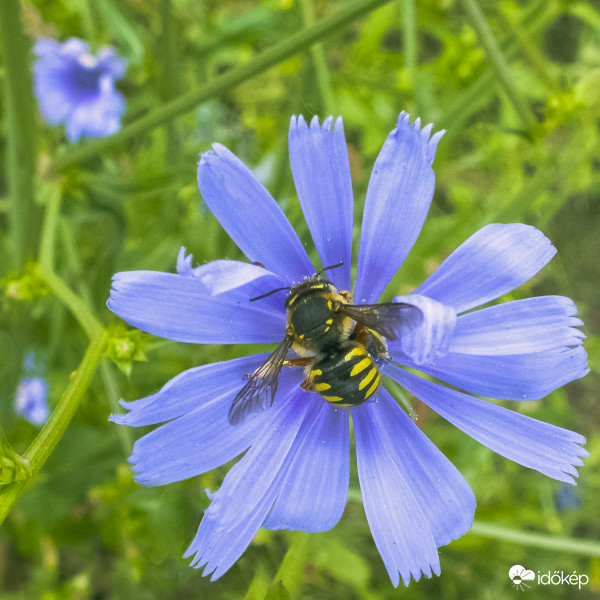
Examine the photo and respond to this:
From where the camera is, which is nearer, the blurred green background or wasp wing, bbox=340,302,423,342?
wasp wing, bbox=340,302,423,342

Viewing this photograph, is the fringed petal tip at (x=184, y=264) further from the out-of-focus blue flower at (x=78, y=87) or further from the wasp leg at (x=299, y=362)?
the out-of-focus blue flower at (x=78, y=87)

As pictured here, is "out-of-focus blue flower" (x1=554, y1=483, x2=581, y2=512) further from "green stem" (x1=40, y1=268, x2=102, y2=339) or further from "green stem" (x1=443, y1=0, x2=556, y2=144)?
"green stem" (x1=40, y1=268, x2=102, y2=339)

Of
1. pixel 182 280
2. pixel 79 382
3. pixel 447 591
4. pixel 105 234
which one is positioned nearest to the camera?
pixel 182 280

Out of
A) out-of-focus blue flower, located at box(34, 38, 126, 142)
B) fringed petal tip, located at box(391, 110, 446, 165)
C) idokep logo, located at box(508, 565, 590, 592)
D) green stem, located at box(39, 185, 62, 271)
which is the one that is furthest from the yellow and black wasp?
idokep logo, located at box(508, 565, 590, 592)

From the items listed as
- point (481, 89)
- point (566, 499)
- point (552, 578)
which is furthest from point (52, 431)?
point (566, 499)

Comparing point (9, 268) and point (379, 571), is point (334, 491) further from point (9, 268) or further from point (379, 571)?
point (379, 571)

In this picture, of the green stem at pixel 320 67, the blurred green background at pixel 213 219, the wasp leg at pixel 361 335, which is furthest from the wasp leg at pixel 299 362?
the green stem at pixel 320 67

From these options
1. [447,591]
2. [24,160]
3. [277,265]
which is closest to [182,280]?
[277,265]

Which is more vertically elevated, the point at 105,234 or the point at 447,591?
the point at 105,234

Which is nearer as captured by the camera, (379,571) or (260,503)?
(260,503)
